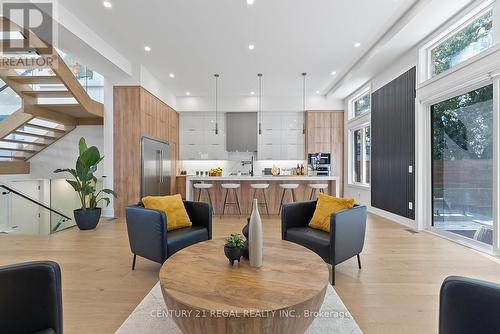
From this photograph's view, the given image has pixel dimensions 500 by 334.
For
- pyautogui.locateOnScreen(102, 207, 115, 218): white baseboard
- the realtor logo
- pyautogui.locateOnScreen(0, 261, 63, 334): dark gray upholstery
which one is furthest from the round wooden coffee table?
pyautogui.locateOnScreen(102, 207, 115, 218): white baseboard

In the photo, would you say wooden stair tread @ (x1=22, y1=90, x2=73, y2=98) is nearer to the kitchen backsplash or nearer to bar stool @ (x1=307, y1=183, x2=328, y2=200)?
the kitchen backsplash

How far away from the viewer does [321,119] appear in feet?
26.4

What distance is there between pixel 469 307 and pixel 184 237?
2.35 m

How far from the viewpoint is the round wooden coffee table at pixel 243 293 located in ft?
3.97

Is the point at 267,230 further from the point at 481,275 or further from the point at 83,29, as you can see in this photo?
the point at 83,29

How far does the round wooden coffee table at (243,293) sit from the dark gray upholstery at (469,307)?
0.58m

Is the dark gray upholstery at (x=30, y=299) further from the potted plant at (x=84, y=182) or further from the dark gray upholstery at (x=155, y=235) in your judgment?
the potted plant at (x=84, y=182)

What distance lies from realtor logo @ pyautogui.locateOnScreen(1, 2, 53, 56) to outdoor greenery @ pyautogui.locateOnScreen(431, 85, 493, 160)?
6.23 metres

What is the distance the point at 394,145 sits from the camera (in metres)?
5.26

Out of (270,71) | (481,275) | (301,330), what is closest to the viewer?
(301,330)

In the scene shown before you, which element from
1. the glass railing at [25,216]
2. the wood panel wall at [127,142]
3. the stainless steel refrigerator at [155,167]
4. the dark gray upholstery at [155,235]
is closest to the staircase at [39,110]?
the wood panel wall at [127,142]

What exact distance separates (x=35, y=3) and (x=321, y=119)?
712 centimetres

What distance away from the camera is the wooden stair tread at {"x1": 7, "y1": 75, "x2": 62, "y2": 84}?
4.48 meters

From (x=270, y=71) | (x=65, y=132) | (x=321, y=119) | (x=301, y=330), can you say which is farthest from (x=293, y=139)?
(x=301, y=330)
